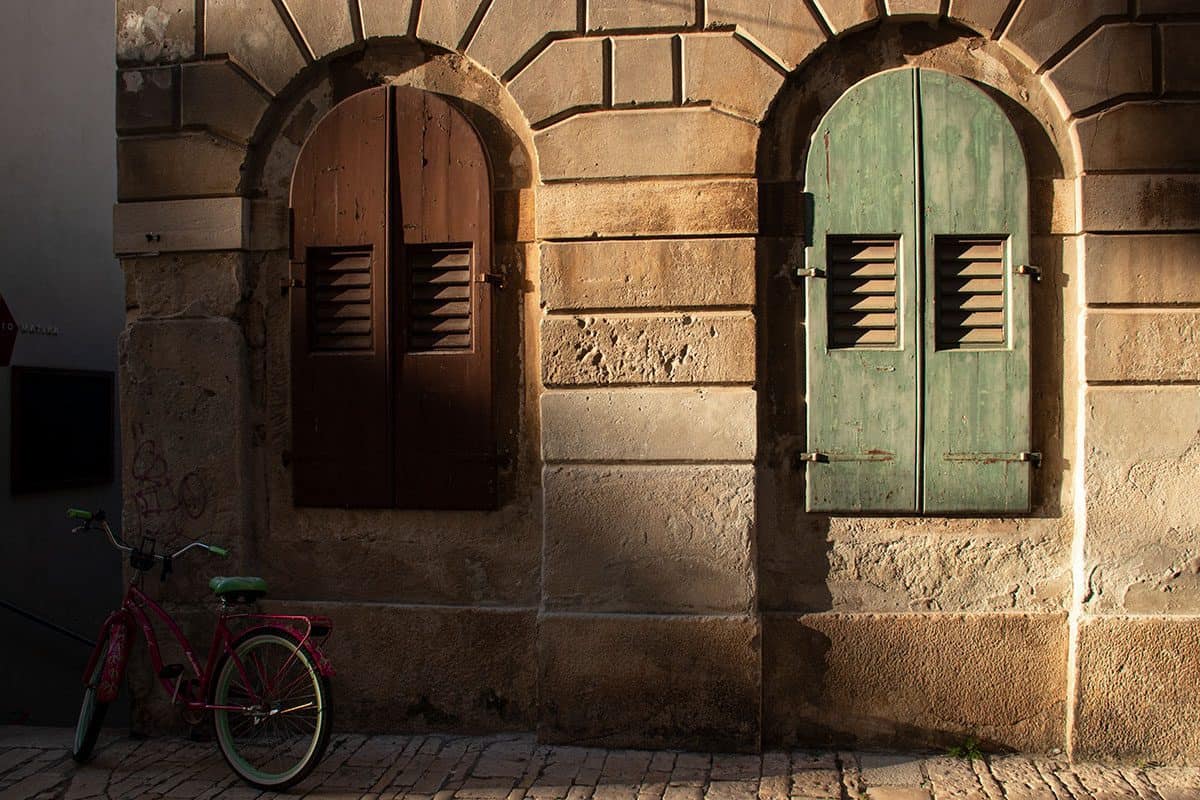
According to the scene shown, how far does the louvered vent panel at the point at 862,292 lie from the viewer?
5176mm

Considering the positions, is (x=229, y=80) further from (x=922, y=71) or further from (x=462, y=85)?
(x=922, y=71)


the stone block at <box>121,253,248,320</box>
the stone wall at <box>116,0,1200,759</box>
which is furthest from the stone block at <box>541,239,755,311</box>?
the stone block at <box>121,253,248,320</box>

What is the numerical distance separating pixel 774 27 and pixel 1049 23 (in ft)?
4.35

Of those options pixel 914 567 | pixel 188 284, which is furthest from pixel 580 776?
pixel 188 284

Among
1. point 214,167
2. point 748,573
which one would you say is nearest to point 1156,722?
point 748,573

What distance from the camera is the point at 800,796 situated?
4.59 metres

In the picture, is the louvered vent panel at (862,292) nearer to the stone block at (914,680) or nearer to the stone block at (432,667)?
the stone block at (914,680)

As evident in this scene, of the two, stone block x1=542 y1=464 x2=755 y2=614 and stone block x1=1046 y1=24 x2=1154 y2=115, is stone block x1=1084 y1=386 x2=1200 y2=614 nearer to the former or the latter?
stone block x1=1046 y1=24 x2=1154 y2=115

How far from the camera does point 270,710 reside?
4.80 metres

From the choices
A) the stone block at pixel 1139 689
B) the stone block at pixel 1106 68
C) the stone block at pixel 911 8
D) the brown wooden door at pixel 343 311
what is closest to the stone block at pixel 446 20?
the brown wooden door at pixel 343 311

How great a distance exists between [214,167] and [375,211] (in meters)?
0.94

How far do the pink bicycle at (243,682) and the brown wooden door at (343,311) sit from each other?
0.72m

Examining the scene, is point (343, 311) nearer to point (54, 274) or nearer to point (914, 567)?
point (914, 567)

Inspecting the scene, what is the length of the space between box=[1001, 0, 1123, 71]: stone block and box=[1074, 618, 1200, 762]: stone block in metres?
2.68
